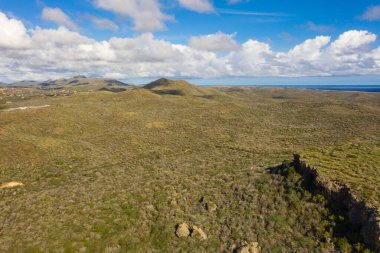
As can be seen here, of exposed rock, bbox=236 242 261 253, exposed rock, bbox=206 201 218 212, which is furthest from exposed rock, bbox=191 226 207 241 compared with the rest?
exposed rock, bbox=206 201 218 212

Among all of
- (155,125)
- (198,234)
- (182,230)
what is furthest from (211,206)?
(155,125)

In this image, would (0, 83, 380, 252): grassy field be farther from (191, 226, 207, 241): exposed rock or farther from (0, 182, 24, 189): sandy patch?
(0, 182, 24, 189): sandy patch

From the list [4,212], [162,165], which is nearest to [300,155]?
[162,165]

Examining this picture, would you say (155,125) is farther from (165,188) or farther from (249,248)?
(249,248)

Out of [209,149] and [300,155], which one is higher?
[300,155]

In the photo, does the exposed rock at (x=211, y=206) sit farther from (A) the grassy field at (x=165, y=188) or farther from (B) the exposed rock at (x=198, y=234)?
(B) the exposed rock at (x=198, y=234)

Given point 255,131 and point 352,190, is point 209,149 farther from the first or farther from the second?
point 352,190
